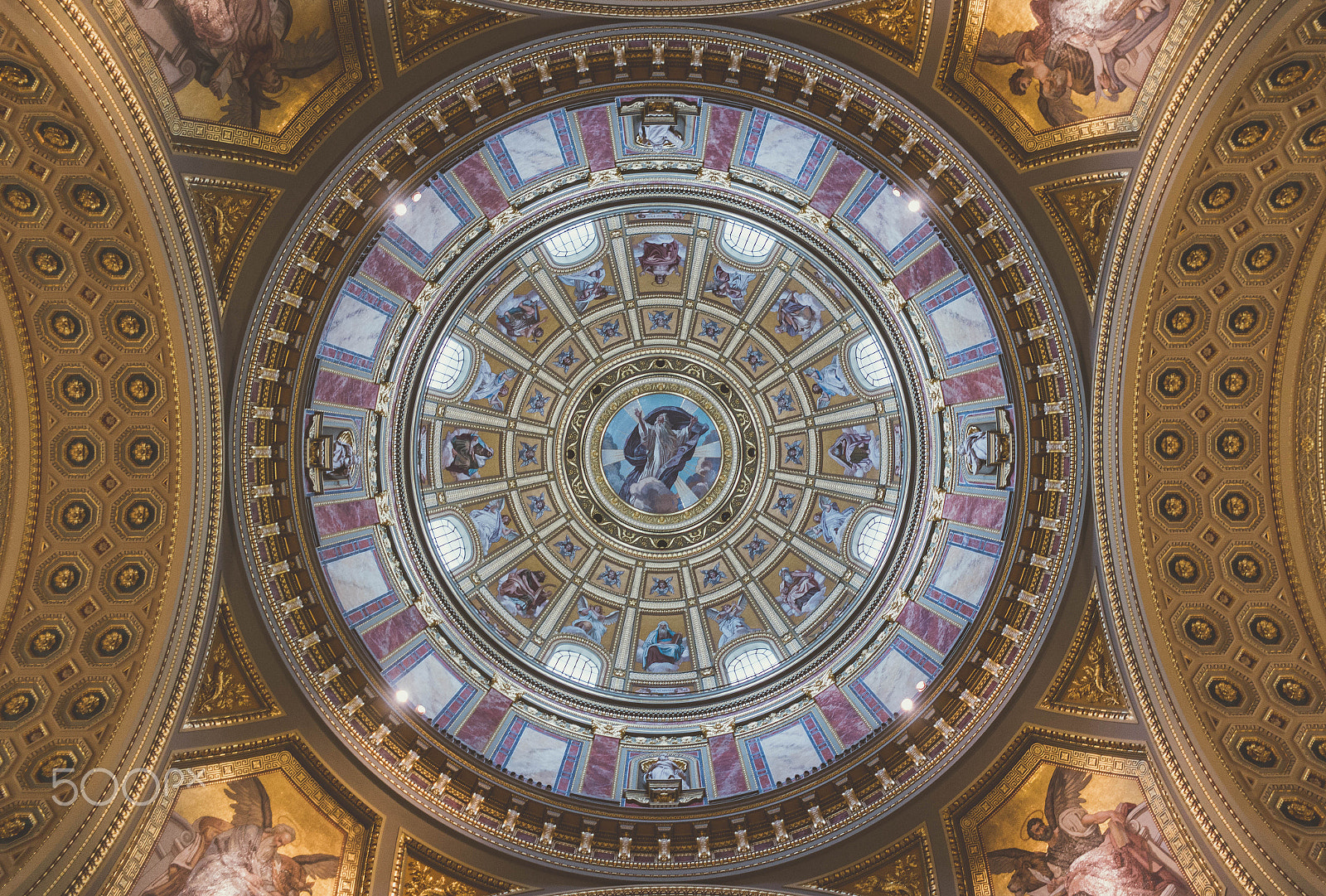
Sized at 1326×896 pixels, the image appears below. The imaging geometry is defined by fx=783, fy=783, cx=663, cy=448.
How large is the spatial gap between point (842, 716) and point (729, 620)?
7.56 m

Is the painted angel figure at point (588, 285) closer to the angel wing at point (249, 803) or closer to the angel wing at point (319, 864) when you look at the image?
the angel wing at point (249, 803)

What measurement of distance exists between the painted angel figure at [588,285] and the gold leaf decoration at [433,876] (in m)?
17.9

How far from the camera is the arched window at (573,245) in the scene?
26250mm

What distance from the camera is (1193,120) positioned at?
45.1 ft

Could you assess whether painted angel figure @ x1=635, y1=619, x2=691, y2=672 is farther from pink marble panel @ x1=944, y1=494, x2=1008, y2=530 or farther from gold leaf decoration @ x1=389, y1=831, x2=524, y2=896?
pink marble panel @ x1=944, y1=494, x2=1008, y2=530

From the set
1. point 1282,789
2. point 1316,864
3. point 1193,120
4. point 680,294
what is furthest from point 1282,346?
point 680,294

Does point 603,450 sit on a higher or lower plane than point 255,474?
higher

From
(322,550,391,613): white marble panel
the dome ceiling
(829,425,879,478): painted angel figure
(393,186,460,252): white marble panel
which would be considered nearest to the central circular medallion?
the dome ceiling

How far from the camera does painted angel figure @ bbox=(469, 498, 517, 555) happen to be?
27766mm

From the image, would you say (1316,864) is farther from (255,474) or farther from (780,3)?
(255,474)

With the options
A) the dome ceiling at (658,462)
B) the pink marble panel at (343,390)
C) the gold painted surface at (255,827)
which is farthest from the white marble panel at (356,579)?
the pink marble panel at (343,390)

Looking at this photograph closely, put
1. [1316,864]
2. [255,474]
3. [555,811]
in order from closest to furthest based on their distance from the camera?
[1316,864]
[255,474]
[555,811]

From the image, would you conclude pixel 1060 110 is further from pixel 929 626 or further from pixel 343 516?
pixel 343 516

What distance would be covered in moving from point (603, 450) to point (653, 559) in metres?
4.73
